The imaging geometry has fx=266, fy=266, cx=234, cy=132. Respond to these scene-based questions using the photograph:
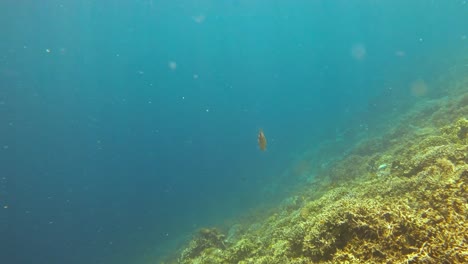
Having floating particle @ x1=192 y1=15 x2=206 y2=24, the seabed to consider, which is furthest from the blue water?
the seabed

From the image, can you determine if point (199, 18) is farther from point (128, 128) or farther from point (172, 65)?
point (128, 128)

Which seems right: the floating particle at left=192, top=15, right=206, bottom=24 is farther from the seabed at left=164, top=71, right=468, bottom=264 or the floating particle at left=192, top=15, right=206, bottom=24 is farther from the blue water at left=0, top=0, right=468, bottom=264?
the seabed at left=164, top=71, right=468, bottom=264

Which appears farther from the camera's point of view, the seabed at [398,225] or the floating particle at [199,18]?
the floating particle at [199,18]

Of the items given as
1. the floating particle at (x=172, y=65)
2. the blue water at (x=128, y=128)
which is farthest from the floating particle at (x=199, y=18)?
the floating particle at (x=172, y=65)

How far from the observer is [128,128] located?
541ft

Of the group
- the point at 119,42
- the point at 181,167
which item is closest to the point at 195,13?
the point at 119,42

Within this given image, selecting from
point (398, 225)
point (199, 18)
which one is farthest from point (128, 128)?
point (398, 225)

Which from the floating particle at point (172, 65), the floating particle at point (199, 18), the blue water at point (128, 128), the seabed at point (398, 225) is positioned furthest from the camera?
the floating particle at point (172, 65)

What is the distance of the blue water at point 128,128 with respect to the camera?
167ft

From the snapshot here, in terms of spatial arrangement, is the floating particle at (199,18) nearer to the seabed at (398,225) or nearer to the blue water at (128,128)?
the blue water at (128,128)

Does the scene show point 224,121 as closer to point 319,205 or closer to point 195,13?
point 195,13

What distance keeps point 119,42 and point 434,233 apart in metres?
117

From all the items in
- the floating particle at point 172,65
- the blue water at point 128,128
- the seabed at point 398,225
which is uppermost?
the floating particle at point 172,65

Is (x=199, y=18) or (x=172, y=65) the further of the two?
(x=172, y=65)
